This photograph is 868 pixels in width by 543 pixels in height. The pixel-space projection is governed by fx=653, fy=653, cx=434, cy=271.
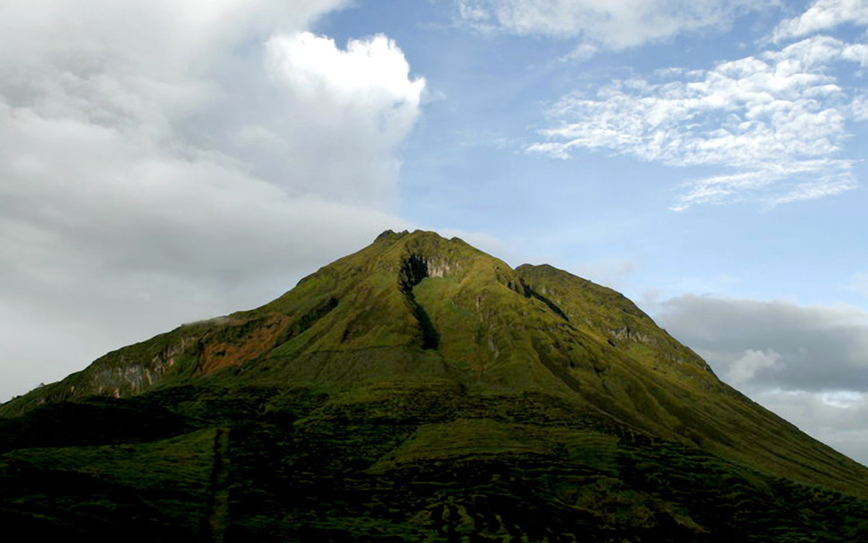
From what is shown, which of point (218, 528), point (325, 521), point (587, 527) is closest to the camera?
point (218, 528)

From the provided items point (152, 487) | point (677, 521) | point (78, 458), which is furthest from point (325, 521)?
point (677, 521)

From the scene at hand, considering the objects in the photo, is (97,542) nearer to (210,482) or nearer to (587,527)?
(210,482)

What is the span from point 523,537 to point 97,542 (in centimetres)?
9036

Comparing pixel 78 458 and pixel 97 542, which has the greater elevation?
pixel 78 458

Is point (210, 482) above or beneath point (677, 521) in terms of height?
above

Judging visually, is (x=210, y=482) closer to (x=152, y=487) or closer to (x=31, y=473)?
(x=152, y=487)

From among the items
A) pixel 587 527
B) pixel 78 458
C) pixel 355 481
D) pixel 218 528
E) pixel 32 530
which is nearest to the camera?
pixel 32 530

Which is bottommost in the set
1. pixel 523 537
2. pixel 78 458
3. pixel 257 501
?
pixel 523 537

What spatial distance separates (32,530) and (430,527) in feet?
270

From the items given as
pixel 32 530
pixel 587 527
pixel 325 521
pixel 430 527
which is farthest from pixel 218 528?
pixel 587 527

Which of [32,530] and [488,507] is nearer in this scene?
[32,530]

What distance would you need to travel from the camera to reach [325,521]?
5758 inches

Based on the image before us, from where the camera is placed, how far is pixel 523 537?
152 metres

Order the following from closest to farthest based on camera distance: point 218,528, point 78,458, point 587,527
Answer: point 218,528
point 587,527
point 78,458
